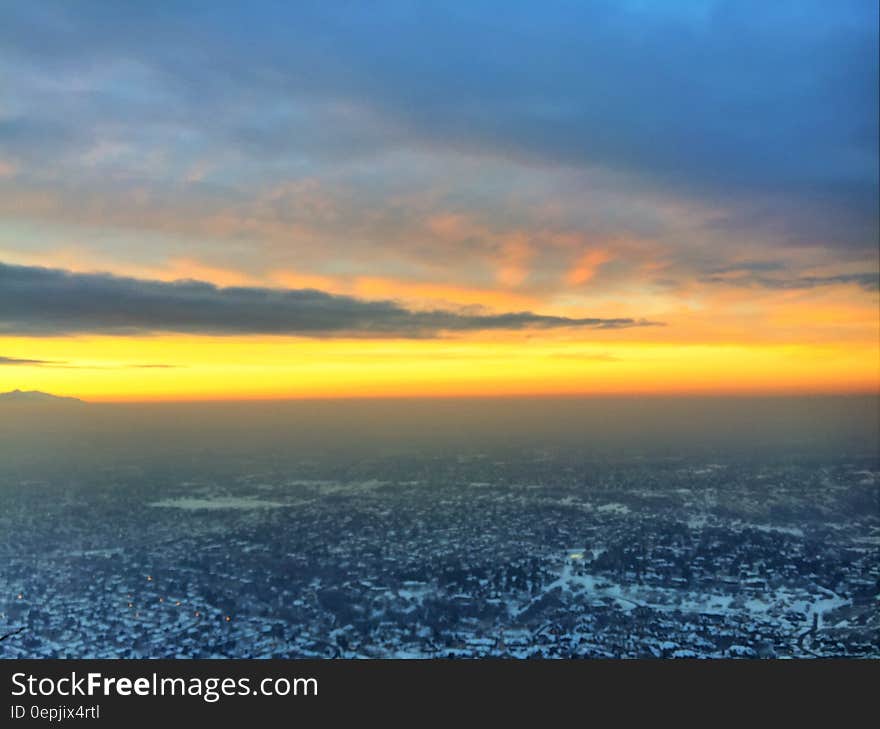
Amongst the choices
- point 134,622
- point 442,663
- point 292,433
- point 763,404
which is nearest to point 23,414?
point 134,622

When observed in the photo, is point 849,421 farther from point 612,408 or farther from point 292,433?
point 292,433

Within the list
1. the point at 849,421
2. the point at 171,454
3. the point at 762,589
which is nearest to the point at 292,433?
the point at 171,454

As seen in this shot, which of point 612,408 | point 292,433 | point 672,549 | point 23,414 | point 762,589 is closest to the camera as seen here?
point 23,414

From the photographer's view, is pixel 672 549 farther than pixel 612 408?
No

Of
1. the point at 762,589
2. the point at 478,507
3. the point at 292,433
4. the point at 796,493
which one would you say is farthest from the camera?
the point at 292,433

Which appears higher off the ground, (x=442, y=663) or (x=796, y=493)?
(x=442, y=663)


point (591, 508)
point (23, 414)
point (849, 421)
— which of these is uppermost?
point (23, 414)

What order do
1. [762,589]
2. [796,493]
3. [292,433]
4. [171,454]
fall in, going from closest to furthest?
[762,589]
[796,493]
[171,454]
[292,433]

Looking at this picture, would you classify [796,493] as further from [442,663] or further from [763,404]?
[442,663]

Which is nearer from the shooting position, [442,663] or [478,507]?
[442,663]
